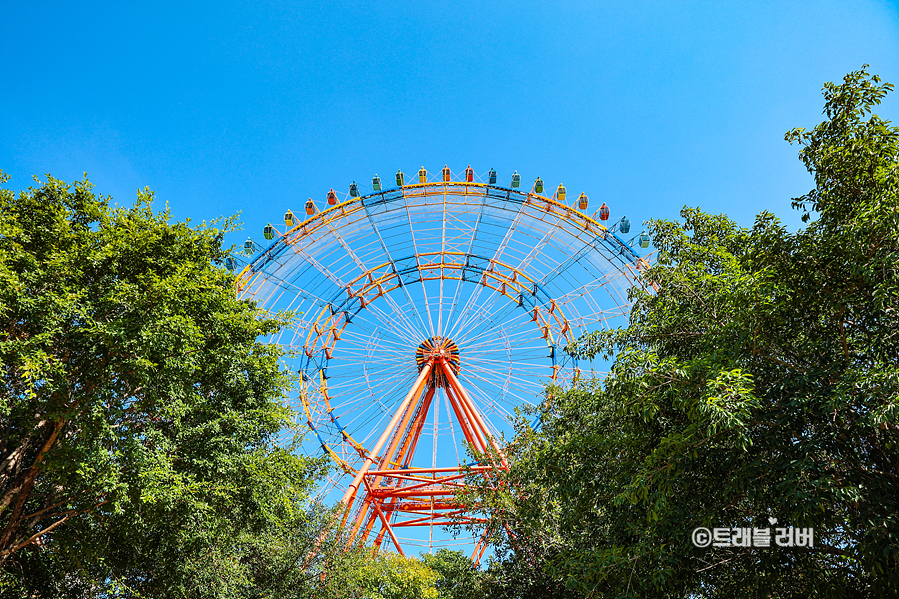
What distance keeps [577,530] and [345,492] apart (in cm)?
1271

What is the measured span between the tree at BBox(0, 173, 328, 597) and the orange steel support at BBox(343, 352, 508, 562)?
735 cm

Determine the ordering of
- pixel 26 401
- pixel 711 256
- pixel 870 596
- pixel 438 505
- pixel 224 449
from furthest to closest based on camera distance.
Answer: pixel 438 505 → pixel 224 449 → pixel 26 401 → pixel 711 256 → pixel 870 596

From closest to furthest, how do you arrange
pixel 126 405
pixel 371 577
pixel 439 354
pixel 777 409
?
pixel 777 409 → pixel 126 405 → pixel 371 577 → pixel 439 354

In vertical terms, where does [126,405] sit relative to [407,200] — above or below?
below

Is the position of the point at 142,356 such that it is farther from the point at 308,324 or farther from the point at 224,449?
the point at 308,324

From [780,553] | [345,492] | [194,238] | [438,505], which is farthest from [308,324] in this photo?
[780,553]

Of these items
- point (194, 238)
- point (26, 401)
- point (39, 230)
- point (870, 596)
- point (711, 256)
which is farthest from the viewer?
point (194, 238)

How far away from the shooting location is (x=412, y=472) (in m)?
23.4

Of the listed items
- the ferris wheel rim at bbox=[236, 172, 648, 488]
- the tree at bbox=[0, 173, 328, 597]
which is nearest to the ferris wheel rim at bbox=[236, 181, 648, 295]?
the ferris wheel rim at bbox=[236, 172, 648, 488]

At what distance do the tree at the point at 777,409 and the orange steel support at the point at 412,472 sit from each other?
44.0 ft

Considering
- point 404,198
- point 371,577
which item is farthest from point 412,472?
point 404,198

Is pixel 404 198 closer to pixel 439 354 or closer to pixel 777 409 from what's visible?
pixel 439 354

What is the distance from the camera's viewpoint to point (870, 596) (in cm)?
805

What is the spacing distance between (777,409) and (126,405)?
13.8 m
